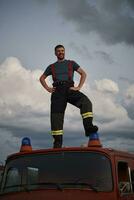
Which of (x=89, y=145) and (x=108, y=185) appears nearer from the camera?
(x=108, y=185)

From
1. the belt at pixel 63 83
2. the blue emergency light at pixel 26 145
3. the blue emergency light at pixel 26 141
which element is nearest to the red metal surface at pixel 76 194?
the blue emergency light at pixel 26 145

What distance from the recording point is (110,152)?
6547mm

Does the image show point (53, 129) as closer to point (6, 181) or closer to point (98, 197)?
point (6, 181)

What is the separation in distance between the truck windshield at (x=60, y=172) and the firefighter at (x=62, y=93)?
0.82m

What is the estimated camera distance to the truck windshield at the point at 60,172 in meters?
6.34

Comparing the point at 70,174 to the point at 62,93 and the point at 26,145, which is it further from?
the point at 62,93

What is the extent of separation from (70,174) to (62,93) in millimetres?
1929

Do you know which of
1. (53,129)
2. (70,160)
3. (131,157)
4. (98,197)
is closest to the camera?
(98,197)

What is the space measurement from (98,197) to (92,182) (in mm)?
254

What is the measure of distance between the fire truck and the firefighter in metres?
→ 0.79

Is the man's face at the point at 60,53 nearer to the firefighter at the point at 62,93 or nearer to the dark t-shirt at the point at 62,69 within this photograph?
the firefighter at the point at 62,93

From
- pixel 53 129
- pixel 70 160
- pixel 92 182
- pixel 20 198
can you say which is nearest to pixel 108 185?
pixel 92 182

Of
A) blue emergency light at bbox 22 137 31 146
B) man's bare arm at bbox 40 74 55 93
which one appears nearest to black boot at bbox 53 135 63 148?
blue emergency light at bbox 22 137 31 146

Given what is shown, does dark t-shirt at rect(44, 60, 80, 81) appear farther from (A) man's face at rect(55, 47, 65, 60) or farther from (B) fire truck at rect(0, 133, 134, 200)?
(B) fire truck at rect(0, 133, 134, 200)
